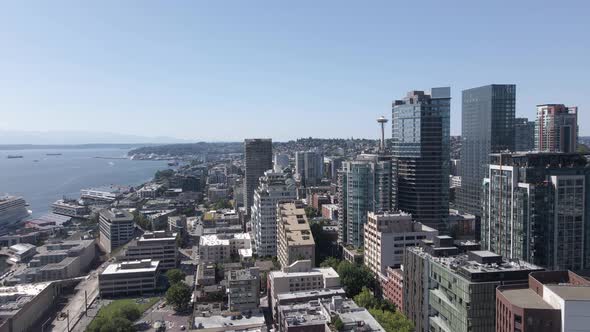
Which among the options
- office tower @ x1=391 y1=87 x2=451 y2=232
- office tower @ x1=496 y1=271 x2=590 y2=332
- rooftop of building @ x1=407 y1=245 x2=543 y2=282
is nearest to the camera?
office tower @ x1=496 y1=271 x2=590 y2=332

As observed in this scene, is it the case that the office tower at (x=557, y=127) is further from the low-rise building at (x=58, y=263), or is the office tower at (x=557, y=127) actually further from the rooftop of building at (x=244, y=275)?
the low-rise building at (x=58, y=263)

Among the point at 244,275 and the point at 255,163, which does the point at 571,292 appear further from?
the point at 255,163

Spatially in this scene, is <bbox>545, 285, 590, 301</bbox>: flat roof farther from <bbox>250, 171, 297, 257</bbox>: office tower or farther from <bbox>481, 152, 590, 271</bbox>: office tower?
<bbox>250, 171, 297, 257</bbox>: office tower

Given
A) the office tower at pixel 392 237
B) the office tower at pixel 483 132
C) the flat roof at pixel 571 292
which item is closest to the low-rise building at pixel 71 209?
the office tower at pixel 483 132

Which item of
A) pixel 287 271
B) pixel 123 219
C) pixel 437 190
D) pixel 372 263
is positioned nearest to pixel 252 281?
pixel 287 271

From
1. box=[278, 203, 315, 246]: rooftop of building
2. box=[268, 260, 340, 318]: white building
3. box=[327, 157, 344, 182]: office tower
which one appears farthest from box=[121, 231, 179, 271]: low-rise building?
box=[327, 157, 344, 182]: office tower

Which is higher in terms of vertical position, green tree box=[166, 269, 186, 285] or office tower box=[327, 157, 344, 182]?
office tower box=[327, 157, 344, 182]
